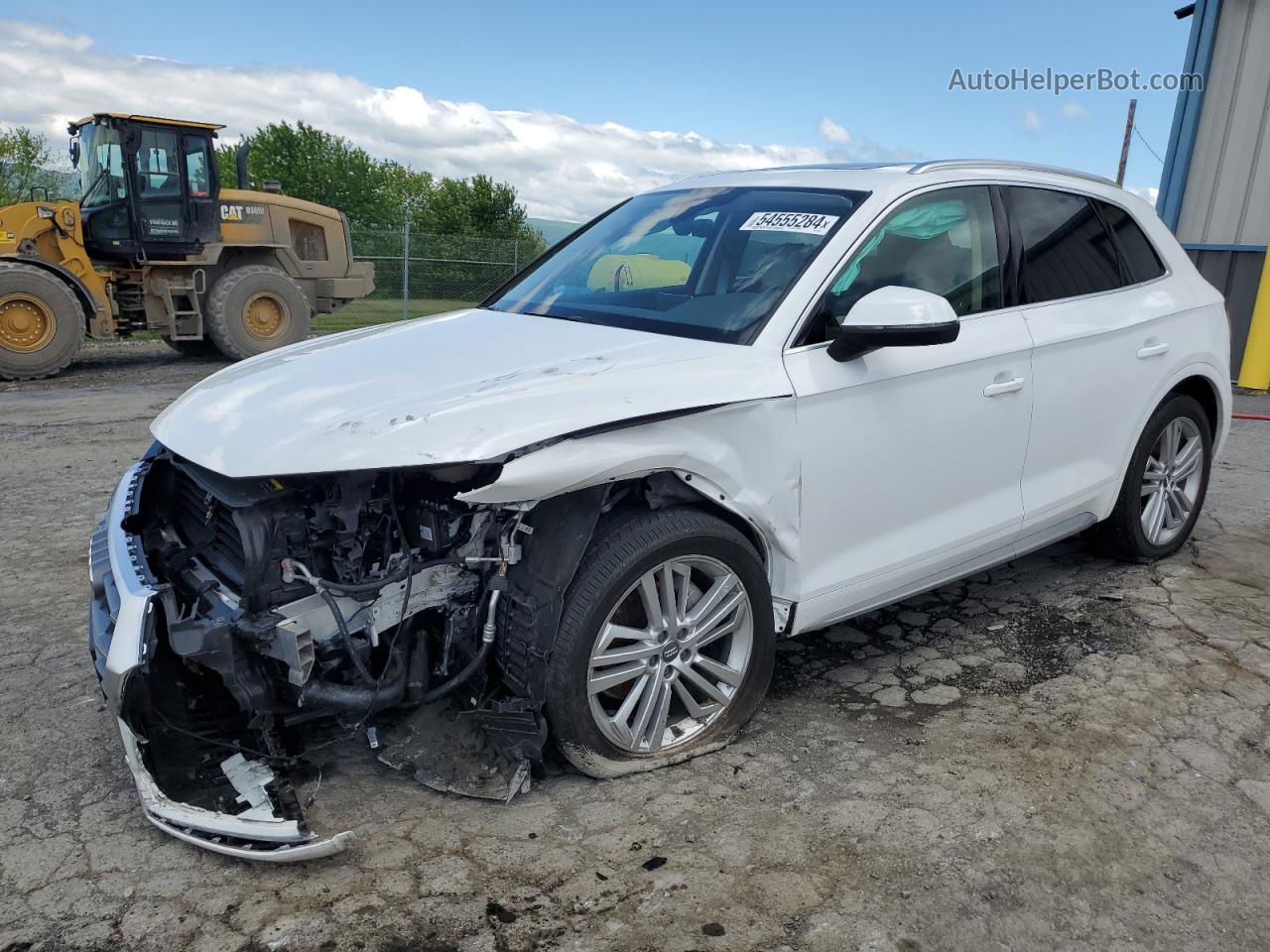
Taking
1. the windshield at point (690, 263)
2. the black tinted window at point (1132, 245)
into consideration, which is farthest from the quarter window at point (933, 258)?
the black tinted window at point (1132, 245)

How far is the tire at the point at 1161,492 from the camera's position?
171 inches

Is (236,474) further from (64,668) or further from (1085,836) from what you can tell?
(1085,836)

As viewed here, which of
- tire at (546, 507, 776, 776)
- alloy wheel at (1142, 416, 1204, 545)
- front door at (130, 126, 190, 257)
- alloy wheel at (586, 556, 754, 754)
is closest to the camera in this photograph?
tire at (546, 507, 776, 776)

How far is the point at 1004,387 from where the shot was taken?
3482mm

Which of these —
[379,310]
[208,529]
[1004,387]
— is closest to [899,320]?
[1004,387]

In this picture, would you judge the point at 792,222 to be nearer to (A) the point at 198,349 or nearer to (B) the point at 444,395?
(B) the point at 444,395

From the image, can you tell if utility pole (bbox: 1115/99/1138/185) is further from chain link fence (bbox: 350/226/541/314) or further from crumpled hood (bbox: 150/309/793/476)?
crumpled hood (bbox: 150/309/793/476)

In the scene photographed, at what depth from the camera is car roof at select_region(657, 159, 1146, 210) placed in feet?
11.2

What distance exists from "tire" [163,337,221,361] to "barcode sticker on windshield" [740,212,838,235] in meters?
11.4

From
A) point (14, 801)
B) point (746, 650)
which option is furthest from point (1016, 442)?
point (14, 801)

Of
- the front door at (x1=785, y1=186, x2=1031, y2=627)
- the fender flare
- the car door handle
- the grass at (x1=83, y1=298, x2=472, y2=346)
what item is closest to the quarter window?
the front door at (x1=785, y1=186, x2=1031, y2=627)

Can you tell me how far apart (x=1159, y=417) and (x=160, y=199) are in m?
10.9

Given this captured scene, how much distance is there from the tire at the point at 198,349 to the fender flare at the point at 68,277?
182 cm

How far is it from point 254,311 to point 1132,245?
11.0 metres
